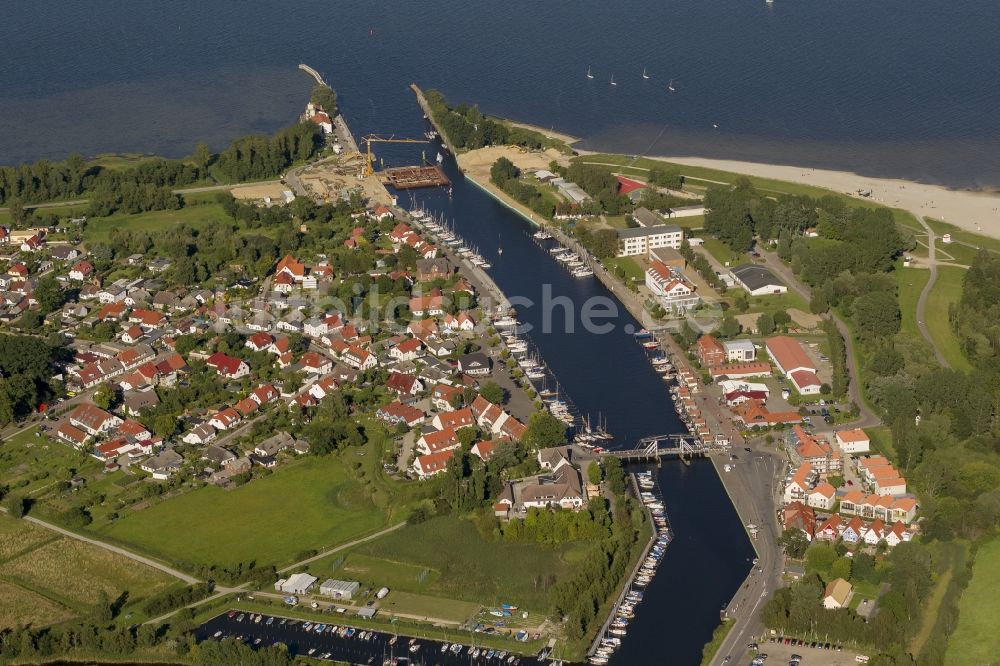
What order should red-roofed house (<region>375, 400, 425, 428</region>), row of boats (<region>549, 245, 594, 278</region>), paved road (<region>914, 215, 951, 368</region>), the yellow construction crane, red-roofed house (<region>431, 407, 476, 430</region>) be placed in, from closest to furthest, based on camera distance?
red-roofed house (<region>431, 407, 476, 430</region>) → red-roofed house (<region>375, 400, 425, 428</region>) → paved road (<region>914, 215, 951, 368</region>) → row of boats (<region>549, 245, 594, 278</region>) → the yellow construction crane

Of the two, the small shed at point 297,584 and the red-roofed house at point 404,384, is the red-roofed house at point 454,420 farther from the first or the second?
→ the small shed at point 297,584

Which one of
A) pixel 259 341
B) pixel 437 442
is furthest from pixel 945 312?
pixel 259 341

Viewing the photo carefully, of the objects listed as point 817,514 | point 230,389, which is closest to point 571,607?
point 817,514

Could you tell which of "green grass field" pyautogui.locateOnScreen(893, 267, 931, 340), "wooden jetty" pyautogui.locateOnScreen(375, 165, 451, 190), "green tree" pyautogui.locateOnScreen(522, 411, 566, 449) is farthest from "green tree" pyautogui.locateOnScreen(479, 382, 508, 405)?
"wooden jetty" pyautogui.locateOnScreen(375, 165, 451, 190)

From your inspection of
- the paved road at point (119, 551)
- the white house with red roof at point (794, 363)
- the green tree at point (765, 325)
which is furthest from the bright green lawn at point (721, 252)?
the paved road at point (119, 551)

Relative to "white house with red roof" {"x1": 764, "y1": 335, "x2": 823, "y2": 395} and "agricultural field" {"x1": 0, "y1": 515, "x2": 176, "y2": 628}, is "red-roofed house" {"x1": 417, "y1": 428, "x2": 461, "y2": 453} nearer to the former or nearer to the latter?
"agricultural field" {"x1": 0, "y1": 515, "x2": 176, "y2": 628}

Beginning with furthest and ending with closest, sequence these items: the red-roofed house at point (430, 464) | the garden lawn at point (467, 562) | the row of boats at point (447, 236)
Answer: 1. the row of boats at point (447, 236)
2. the red-roofed house at point (430, 464)
3. the garden lawn at point (467, 562)

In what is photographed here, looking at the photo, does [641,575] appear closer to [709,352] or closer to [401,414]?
[401,414]
